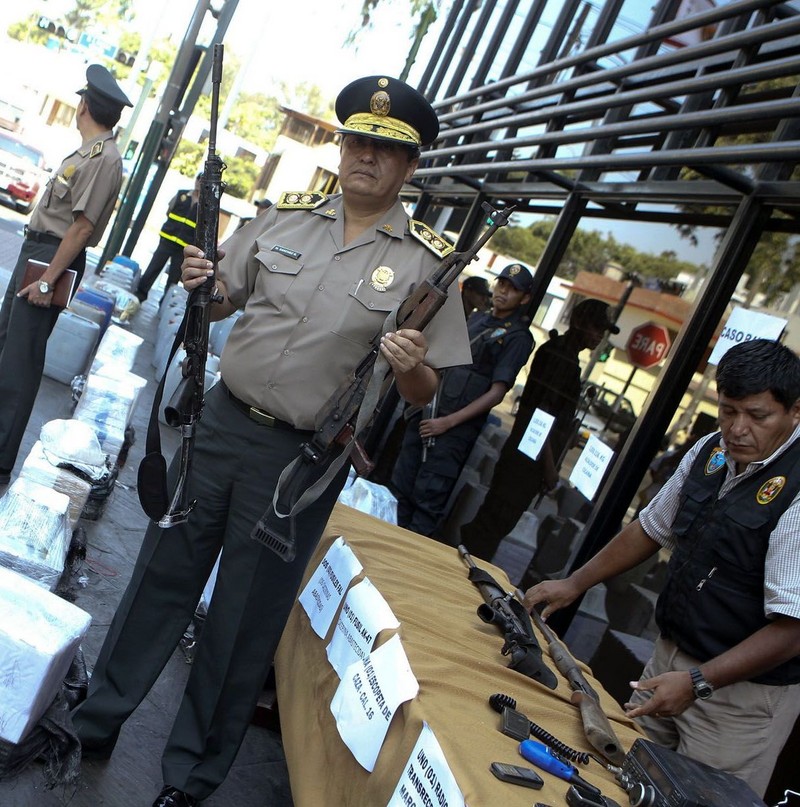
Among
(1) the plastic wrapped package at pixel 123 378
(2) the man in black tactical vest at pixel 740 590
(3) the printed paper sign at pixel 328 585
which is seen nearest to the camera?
(2) the man in black tactical vest at pixel 740 590

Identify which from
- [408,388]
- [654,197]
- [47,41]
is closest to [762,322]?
[654,197]

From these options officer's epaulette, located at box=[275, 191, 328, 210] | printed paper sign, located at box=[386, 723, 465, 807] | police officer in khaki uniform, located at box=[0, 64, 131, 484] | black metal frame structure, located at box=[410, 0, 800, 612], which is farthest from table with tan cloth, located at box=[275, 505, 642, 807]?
police officer in khaki uniform, located at box=[0, 64, 131, 484]

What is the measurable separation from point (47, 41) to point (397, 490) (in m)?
59.1

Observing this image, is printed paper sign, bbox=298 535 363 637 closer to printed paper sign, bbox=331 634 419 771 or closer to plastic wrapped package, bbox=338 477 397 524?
printed paper sign, bbox=331 634 419 771

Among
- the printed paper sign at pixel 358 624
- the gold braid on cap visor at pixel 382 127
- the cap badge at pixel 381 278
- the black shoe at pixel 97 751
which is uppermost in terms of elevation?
the gold braid on cap visor at pixel 382 127

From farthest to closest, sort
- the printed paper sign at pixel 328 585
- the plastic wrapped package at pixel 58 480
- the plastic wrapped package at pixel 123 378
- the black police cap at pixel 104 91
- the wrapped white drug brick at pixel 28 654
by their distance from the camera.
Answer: the plastic wrapped package at pixel 123 378 < the black police cap at pixel 104 91 < the plastic wrapped package at pixel 58 480 < the printed paper sign at pixel 328 585 < the wrapped white drug brick at pixel 28 654

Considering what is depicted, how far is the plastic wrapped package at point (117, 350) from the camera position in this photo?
6.52m

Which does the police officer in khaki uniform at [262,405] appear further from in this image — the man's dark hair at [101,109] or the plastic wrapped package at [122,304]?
the plastic wrapped package at [122,304]

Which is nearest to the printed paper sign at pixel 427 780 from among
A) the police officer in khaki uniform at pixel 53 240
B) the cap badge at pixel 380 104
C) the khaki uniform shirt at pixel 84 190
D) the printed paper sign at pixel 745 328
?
the cap badge at pixel 380 104

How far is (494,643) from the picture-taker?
2812 mm

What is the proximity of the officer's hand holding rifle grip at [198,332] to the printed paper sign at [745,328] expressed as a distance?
209 cm

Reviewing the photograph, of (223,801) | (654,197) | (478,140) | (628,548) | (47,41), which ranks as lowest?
(223,801)

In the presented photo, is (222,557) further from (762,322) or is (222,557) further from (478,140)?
(478,140)

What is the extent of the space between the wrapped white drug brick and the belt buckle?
871mm
